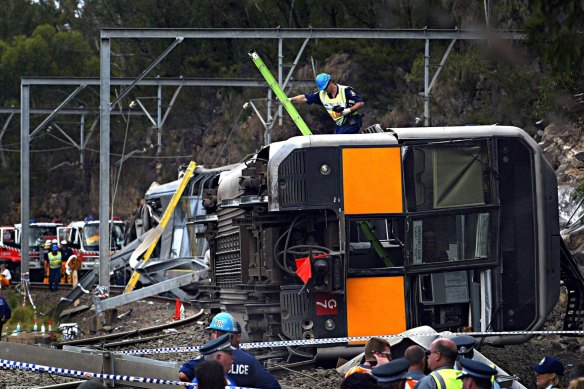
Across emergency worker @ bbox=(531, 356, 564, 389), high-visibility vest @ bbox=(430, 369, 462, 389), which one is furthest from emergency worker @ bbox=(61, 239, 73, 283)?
high-visibility vest @ bbox=(430, 369, 462, 389)

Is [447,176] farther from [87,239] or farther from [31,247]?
[31,247]

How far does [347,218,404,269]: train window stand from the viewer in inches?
548

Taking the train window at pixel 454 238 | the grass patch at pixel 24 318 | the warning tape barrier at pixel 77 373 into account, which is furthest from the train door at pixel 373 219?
the grass patch at pixel 24 318

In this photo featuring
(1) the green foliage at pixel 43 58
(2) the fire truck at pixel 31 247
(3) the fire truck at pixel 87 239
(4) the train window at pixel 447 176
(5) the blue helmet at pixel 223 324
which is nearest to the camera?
(5) the blue helmet at pixel 223 324

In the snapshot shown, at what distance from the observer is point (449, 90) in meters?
40.3

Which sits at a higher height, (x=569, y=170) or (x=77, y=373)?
(x=569, y=170)

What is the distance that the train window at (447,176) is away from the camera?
13.9m

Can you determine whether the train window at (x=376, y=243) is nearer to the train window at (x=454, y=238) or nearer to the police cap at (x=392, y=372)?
the train window at (x=454, y=238)

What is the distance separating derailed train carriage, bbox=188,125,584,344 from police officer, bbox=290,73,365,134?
5.31 feet

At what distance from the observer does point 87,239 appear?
4534 centimetres

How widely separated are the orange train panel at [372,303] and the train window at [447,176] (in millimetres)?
953

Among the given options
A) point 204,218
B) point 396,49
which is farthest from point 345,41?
point 204,218

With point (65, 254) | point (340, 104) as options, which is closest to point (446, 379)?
point (340, 104)

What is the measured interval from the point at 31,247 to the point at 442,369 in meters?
42.2
